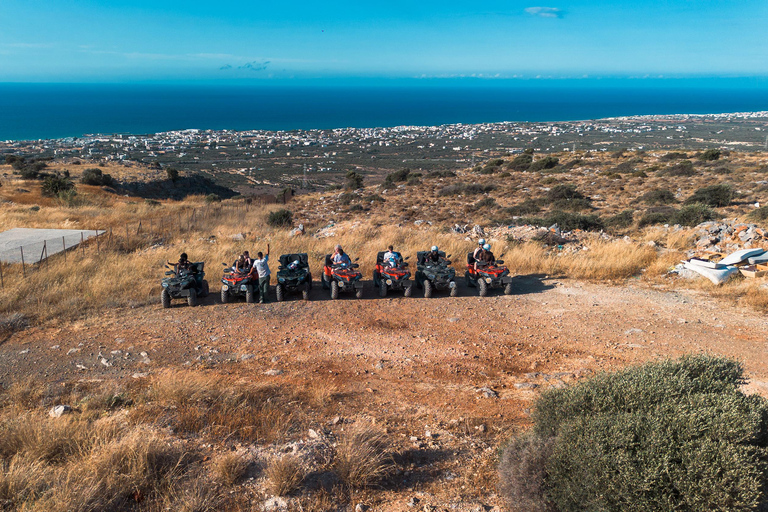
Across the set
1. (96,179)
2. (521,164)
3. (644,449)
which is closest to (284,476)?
(644,449)

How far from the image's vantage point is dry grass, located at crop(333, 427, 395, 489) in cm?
434

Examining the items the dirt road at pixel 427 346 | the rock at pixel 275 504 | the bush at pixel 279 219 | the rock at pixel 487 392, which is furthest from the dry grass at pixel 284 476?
the bush at pixel 279 219

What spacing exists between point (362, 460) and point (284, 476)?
73 centimetres

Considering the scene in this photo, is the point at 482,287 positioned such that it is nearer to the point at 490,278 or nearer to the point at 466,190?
the point at 490,278

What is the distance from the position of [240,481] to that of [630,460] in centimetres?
325

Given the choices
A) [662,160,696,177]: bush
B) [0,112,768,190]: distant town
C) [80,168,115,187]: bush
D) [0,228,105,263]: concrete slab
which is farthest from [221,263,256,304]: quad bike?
[0,112,768,190]: distant town

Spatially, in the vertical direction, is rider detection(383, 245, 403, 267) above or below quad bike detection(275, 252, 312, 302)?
above

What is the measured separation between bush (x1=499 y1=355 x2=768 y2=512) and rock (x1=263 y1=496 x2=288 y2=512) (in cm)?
186

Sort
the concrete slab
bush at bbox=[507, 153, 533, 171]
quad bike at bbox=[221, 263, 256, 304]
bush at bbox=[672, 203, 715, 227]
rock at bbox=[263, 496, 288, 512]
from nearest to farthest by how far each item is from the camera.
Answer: rock at bbox=[263, 496, 288, 512], quad bike at bbox=[221, 263, 256, 304], the concrete slab, bush at bbox=[672, 203, 715, 227], bush at bbox=[507, 153, 533, 171]

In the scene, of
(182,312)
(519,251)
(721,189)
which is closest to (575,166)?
(721,189)

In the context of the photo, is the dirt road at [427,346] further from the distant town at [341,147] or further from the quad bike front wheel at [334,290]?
the distant town at [341,147]

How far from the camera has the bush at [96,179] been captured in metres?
33.6

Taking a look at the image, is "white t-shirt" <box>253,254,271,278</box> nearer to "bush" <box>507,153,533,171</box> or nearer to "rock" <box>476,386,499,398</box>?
"rock" <box>476,386,499,398</box>

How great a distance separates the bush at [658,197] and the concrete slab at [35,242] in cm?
2455
